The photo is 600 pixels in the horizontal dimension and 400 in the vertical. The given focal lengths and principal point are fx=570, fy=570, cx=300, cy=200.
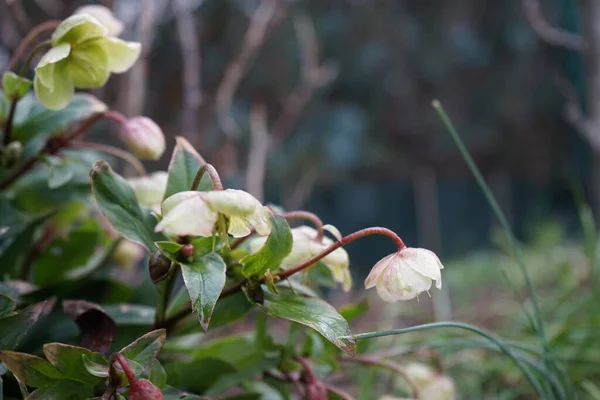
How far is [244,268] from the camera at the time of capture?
13.8 inches

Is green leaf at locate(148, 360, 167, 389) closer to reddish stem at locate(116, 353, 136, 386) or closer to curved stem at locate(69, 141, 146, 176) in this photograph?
reddish stem at locate(116, 353, 136, 386)

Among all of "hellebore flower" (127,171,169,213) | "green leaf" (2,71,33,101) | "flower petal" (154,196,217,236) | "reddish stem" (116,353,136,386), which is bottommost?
"reddish stem" (116,353,136,386)

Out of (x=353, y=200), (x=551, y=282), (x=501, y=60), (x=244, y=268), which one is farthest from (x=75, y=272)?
(x=501, y=60)

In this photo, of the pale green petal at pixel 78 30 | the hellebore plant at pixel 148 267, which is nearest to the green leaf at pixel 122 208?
the hellebore plant at pixel 148 267

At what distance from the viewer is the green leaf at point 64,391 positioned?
306 millimetres

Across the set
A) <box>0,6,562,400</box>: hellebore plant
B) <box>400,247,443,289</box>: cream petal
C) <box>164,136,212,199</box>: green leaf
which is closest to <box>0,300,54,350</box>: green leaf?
<box>0,6,562,400</box>: hellebore plant

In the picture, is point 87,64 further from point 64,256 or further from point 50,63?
point 64,256

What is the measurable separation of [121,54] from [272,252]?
196 millimetres

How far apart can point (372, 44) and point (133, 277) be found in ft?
11.4

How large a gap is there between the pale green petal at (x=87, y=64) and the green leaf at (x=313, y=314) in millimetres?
204

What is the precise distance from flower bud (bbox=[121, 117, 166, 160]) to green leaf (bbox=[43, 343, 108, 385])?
0.17 metres

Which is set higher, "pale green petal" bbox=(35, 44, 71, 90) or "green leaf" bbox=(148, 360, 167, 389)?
"pale green petal" bbox=(35, 44, 71, 90)

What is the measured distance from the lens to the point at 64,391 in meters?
0.31

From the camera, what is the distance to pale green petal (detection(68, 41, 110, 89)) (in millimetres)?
405
